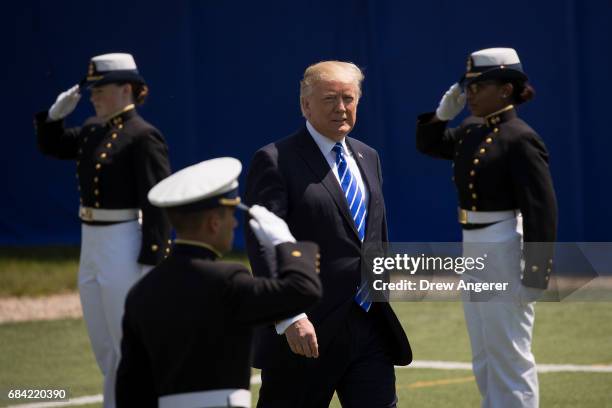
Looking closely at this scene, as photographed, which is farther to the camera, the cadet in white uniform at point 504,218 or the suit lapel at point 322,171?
the cadet in white uniform at point 504,218

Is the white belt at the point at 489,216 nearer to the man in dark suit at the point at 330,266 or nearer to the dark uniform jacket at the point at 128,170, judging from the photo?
the man in dark suit at the point at 330,266

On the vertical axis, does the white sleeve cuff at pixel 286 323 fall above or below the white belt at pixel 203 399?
below

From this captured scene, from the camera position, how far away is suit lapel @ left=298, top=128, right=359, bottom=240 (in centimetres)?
556

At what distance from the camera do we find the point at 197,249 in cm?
411

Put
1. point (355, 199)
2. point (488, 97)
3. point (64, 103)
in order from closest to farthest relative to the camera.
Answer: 1. point (355, 199)
2. point (488, 97)
3. point (64, 103)

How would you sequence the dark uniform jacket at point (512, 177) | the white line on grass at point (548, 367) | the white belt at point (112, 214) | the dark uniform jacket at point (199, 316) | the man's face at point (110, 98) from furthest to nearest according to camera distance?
the white line on grass at point (548, 367)
the man's face at point (110, 98)
the white belt at point (112, 214)
the dark uniform jacket at point (512, 177)
the dark uniform jacket at point (199, 316)

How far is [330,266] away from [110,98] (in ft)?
7.33

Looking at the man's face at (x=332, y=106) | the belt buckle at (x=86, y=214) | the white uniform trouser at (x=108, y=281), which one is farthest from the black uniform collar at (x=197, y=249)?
the belt buckle at (x=86, y=214)

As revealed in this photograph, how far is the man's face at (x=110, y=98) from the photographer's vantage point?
284 inches

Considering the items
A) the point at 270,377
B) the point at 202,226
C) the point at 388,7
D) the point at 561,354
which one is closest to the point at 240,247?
the point at 388,7

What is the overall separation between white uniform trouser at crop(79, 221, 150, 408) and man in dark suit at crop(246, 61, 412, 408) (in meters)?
1.58

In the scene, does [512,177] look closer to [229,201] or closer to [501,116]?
[501,116]

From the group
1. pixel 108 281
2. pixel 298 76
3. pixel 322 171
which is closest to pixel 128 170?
pixel 108 281

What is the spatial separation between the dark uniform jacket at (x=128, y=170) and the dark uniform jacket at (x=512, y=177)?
1.56 m
